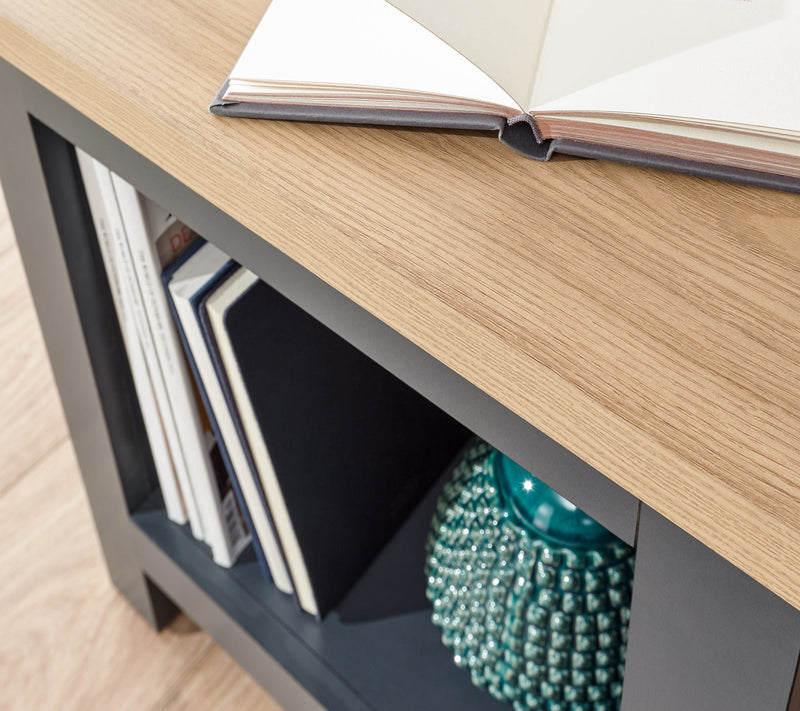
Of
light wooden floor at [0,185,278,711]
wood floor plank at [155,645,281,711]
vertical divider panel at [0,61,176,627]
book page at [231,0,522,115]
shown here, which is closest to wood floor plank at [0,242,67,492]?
light wooden floor at [0,185,278,711]

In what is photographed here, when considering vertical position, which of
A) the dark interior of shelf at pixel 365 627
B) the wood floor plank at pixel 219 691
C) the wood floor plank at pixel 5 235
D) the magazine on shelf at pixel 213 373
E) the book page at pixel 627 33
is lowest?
the wood floor plank at pixel 219 691

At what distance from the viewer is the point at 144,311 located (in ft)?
2.19

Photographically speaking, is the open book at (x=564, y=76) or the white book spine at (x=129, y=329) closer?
the open book at (x=564, y=76)

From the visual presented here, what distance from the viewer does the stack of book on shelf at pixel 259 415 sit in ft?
2.00

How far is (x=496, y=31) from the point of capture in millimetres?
433

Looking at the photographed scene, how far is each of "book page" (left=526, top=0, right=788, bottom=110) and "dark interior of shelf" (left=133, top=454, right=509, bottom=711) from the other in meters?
0.48

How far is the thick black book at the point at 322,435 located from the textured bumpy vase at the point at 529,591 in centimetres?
11

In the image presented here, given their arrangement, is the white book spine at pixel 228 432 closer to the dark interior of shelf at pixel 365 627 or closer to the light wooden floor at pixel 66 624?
the dark interior of shelf at pixel 365 627

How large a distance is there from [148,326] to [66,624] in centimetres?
45

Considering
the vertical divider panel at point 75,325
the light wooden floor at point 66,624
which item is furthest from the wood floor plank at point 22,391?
the vertical divider panel at point 75,325

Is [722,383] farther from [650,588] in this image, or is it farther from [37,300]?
[37,300]

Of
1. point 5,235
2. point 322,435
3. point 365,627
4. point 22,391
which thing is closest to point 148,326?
point 322,435

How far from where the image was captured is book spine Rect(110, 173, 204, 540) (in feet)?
1.99

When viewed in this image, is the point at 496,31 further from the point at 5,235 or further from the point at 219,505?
the point at 5,235
